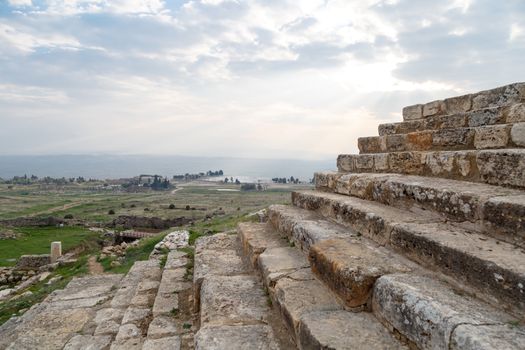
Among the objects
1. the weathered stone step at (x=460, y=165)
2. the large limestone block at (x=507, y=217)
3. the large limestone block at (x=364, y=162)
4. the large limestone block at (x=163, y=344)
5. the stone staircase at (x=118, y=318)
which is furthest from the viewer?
the large limestone block at (x=364, y=162)

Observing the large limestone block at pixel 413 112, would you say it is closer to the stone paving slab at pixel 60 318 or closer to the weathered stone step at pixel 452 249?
the weathered stone step at pixel 452 249

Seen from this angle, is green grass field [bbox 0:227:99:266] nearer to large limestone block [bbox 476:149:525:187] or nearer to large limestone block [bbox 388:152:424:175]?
large limestone block [bbox 388:152:424:175]

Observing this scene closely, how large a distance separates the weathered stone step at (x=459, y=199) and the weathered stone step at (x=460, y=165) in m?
0.11

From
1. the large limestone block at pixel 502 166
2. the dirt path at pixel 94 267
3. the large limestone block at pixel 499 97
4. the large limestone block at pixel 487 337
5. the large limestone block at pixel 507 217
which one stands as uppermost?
the large limestone block at pixel 499 97

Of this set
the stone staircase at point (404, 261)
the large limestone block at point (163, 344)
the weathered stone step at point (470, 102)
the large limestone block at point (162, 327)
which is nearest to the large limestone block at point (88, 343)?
the large limestone block at point (162, 327)

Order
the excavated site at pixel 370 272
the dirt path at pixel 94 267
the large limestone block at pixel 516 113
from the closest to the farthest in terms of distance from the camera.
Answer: the excavated site at pixel 370 272
the large limestone block at pixel 516 113
the dirt path at pixel 94 267

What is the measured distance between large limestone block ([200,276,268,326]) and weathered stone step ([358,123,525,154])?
2.78m

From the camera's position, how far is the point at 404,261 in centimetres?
283

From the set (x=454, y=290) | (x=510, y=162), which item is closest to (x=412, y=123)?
(x=510, y=162)

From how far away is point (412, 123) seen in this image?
593 cm

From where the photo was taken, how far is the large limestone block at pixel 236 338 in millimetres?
2654

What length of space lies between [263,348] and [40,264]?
1827 cm

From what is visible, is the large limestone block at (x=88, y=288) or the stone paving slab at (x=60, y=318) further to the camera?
the large limestone block at (x=88, y=288)

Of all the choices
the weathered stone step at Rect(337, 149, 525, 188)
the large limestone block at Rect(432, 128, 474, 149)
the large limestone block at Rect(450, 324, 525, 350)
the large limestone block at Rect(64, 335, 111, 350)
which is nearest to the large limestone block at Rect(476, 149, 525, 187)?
the weathered stone step at Rect(337, 149, 525, 188)
